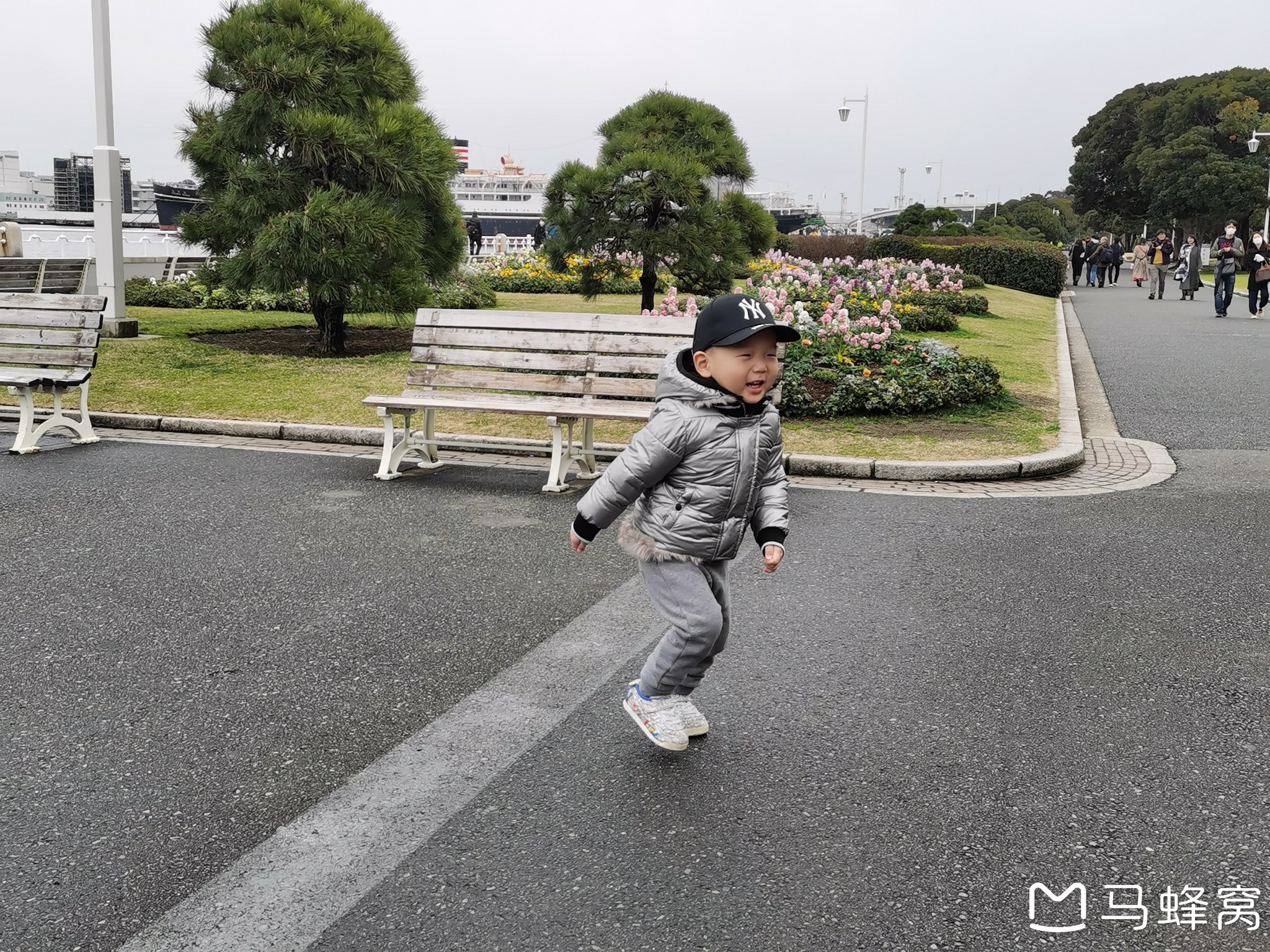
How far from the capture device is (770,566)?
11.0 feet

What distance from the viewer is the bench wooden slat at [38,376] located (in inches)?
326

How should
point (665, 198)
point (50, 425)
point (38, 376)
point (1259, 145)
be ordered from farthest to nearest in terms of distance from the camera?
point (1259, 145) → point (665, 198) → point (50, 425) → point (38, 376)

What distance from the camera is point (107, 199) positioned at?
545 inches

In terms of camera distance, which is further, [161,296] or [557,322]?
[161,296]

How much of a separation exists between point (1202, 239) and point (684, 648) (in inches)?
3709

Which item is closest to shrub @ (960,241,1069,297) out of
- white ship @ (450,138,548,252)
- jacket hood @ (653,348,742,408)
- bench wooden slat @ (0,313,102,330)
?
bench wooden slat @ (0,313,102,330)

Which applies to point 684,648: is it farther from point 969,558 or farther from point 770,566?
point 969,558

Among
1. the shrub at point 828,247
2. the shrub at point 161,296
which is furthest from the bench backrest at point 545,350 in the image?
the shrub at point 828,247

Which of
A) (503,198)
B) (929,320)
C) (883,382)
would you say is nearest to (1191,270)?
(929,320)

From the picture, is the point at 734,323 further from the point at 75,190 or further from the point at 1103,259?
the point at 75,190

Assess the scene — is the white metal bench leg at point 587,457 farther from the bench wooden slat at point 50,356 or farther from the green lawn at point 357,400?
the bench wooden slat at point 50,356

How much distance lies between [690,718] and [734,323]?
4.11ft

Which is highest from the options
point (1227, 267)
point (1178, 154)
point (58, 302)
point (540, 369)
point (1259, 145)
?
point (1259, 145)

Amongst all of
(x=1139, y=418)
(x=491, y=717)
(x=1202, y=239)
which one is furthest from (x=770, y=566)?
(x=1202, y=239)
